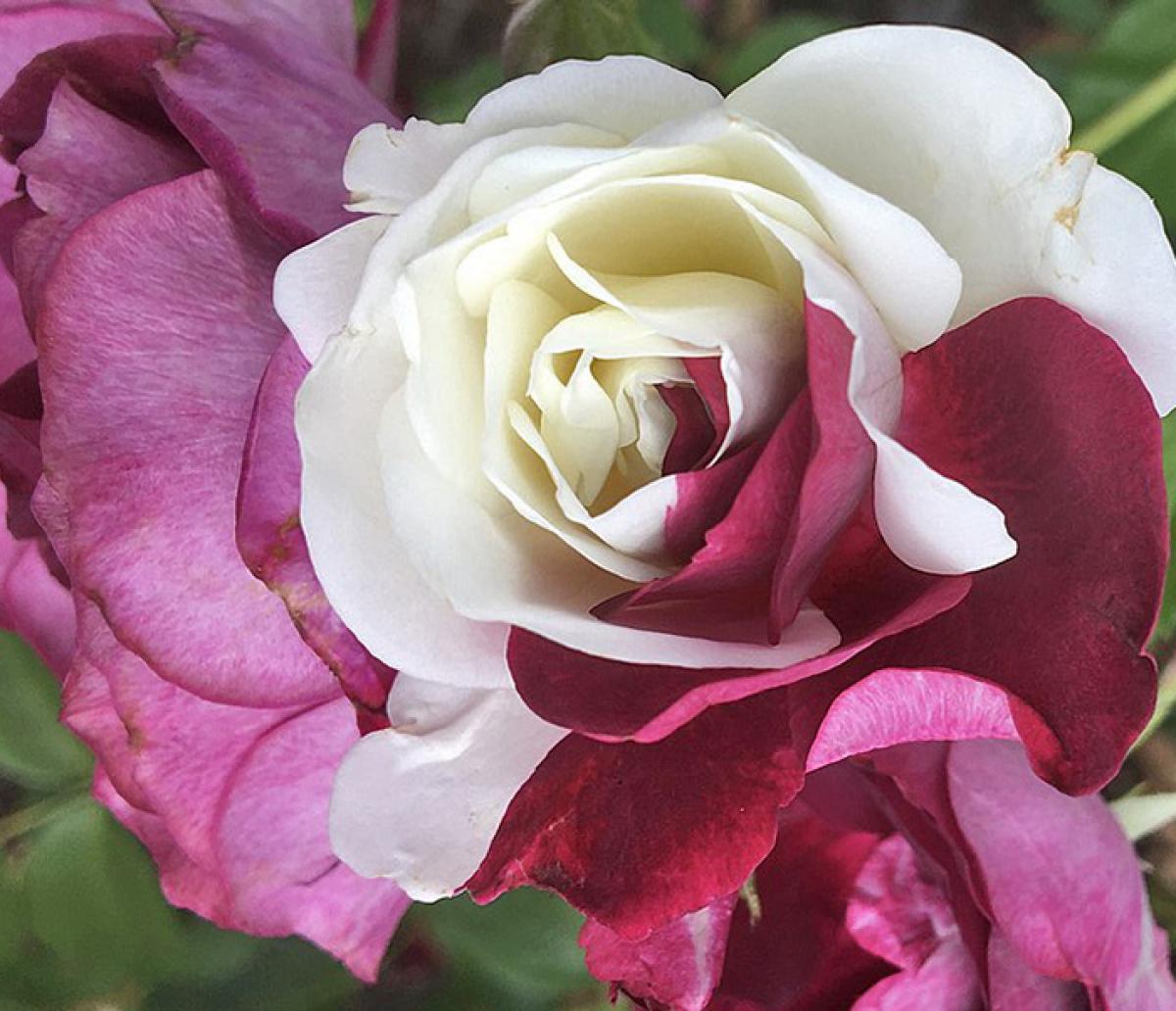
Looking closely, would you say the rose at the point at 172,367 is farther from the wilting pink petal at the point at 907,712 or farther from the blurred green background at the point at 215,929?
the blurred green background at the point at 215,929

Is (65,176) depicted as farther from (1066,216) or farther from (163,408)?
(1066,216)

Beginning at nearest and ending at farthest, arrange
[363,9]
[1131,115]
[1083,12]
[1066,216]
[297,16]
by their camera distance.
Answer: [1066,216]
[297,16]
[1131,115]
[363,9]
[1083,12]

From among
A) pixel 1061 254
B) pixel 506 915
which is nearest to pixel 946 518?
pixel 1061 254

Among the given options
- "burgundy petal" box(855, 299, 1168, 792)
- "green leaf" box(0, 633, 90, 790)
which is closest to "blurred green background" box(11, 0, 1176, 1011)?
"green leaf" box(0, 633, 90, 790)

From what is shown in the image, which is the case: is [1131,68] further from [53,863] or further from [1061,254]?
[53,863]

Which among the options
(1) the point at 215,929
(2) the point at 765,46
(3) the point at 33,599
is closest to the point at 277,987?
(1) the point at 215,929
